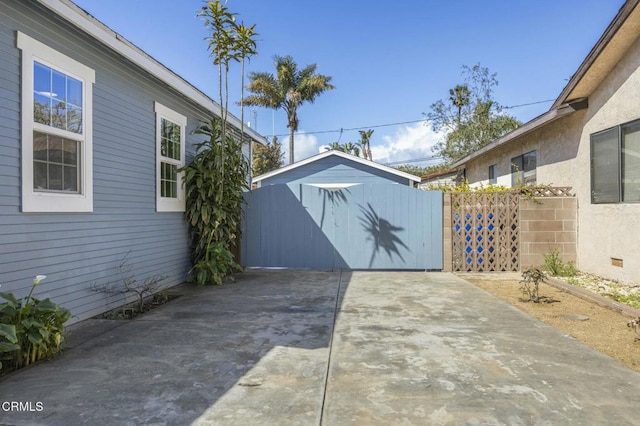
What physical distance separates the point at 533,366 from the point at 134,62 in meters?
5.61

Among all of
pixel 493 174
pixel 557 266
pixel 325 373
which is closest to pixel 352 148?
pixel 493 174

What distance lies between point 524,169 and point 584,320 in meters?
6.46

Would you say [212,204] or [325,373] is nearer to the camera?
→ [325,373]

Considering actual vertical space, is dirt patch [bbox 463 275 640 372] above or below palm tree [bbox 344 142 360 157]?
below

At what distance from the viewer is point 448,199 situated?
7.86 metres

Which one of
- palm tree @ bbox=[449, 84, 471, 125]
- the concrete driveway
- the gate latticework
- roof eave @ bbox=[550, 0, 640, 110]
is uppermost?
palm tree @ bbox=[449, 84, 471, 125]

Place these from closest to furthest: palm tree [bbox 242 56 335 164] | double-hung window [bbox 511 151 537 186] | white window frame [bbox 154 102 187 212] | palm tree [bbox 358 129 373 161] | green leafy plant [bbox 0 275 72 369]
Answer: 1. green leafy plant [bbox 0 275 72 369]
2. white window frame [bbox 154 102 187 212]
3. double-hung window [bbox 511 151 537 186]
4. palm tree [bbox 242 56 335 164]
5. palm tree [bbox 358 129 373 161]

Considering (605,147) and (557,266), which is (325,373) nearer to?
(557,266)

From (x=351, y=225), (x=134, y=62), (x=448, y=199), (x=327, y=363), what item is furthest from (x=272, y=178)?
(x=327, y=363)

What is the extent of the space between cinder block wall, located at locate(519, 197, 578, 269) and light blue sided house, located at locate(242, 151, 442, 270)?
5.68 ft

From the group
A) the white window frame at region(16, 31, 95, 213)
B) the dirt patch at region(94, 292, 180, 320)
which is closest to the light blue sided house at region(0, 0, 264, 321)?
the white window frame at region(16, 31, 95, 213)

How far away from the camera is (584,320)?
14.7 feet

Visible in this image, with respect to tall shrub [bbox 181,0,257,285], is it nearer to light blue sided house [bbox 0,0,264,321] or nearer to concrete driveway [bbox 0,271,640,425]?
light blue sided house [bbox 0,0,264,321]

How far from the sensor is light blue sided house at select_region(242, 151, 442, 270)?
7.96 metres
